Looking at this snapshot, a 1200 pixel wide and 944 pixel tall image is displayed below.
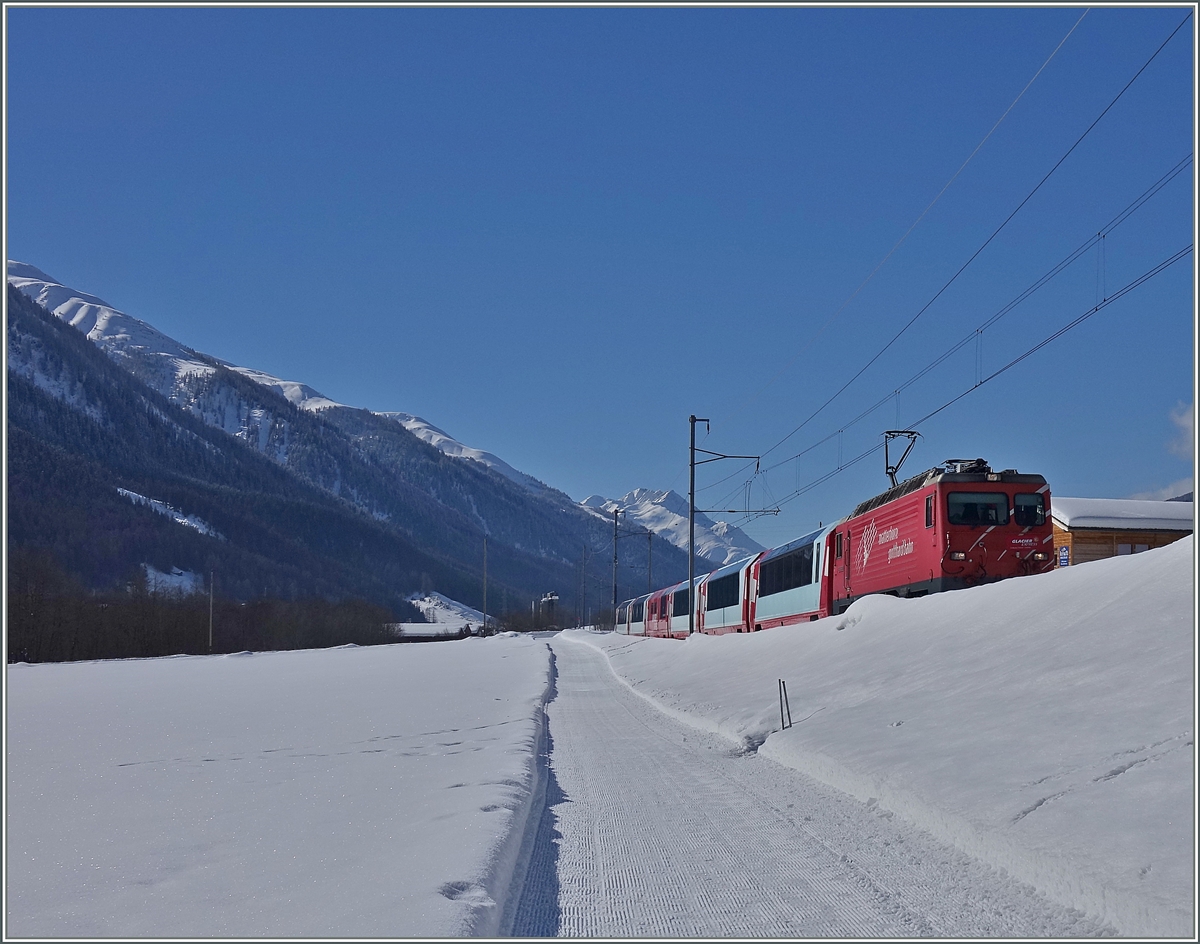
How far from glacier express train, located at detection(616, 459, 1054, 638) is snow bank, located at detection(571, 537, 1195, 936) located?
4626 mm

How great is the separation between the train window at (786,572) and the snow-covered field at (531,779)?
515 inches

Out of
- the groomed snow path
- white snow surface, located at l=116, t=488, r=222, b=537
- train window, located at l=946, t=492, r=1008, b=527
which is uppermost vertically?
white snow surface, located at l=116, t=488, r=222, b=537

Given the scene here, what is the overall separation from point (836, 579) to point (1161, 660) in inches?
740

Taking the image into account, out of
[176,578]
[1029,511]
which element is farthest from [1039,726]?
[176,578]

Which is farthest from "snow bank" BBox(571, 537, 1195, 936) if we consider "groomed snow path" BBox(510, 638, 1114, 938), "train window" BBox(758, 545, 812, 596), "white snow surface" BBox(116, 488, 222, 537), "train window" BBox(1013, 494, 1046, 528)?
"white snow surface" BBox(116, 488, 222, 537)

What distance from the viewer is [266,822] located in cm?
700

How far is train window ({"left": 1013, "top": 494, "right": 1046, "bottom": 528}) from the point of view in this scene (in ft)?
69.8

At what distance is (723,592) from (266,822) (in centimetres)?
3482

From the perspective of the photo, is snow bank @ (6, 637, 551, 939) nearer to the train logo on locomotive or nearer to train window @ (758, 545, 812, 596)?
the train logo on locomotive

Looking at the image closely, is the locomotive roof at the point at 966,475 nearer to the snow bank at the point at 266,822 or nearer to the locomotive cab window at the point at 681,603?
the snow bank at the point at 266,822

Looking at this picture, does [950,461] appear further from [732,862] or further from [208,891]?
[208,891]

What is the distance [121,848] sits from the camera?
620 cm

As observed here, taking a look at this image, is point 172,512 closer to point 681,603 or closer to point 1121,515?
point 681,603

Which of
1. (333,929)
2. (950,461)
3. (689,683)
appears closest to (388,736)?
(333,929)
